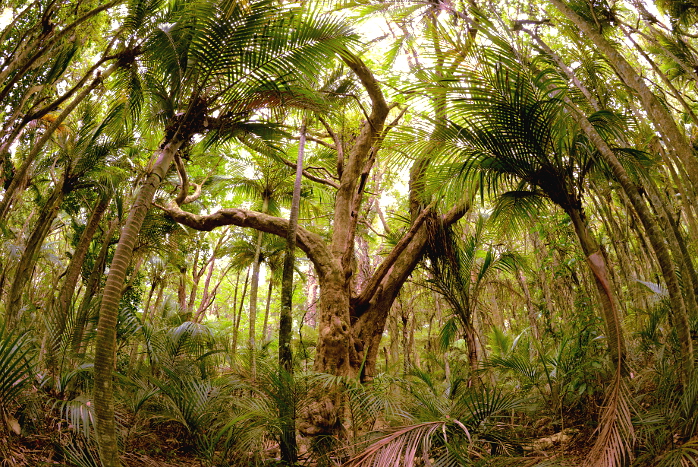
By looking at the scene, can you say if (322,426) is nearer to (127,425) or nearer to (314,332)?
(127,425)

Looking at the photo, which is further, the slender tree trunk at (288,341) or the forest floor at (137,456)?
the slender tree trunk at (288,341)

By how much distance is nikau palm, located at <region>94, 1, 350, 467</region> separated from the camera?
3.48 metres

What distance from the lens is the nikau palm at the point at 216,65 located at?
3.48 metres

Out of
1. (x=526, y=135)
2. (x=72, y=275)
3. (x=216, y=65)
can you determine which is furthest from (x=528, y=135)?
(x=72, y=275)

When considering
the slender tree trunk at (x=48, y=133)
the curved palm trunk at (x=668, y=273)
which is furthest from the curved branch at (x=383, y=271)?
the slender tree trunk at (x=48, y=133)

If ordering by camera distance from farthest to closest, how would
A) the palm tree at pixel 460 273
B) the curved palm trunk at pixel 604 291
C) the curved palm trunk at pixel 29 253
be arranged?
the curved palm trunk at pixel 29 253 → the palm tree at pixel 460 273 → the curved palm trunk at pixel 604 291

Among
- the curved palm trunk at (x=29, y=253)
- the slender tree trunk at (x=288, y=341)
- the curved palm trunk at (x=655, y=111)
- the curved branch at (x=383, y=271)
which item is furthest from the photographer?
the curved branch at (x=383, y=271)

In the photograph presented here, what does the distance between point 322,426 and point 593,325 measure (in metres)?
3.49

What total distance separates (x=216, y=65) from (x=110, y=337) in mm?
2480

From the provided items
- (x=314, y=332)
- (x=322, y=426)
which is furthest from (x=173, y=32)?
(x=314, y=332)

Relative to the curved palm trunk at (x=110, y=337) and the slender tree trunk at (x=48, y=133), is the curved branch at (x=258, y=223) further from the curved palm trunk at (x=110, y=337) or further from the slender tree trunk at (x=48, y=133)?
the curved palm trunk at (x=110, y=337)

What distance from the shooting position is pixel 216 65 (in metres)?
3.67

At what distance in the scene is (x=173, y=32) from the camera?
12.4 feet

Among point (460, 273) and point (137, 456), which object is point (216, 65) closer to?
point (137, 456)
